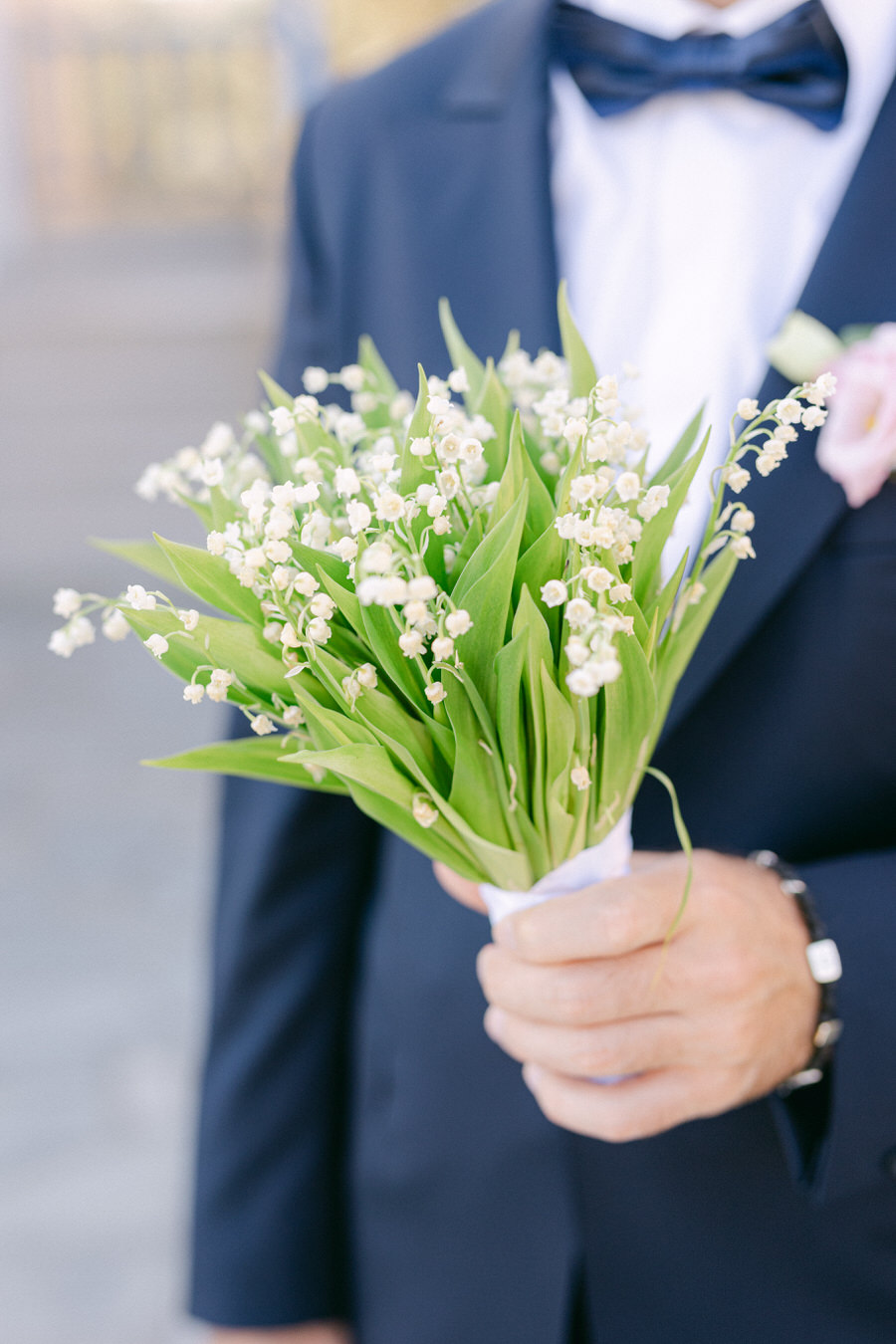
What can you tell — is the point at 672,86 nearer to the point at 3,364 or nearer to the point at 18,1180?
the point at 18,1180

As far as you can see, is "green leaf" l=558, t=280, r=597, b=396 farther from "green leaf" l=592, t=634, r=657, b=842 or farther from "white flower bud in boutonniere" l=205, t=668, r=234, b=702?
"white flower bud in boutonniere" l=205, t=668, r=234, b=702

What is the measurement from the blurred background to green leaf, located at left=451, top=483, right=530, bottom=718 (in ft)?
6.00

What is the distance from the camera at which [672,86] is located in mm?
1108

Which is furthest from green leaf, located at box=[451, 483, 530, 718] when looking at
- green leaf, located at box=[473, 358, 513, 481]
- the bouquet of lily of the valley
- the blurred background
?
the blurred background

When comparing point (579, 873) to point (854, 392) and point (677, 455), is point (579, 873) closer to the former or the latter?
point (677, 455)

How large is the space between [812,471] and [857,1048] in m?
0.44

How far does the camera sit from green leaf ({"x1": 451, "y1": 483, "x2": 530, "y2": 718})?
0.61 metres

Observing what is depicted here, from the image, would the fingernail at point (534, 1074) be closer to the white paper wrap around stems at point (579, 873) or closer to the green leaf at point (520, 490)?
the white paper wrap around stems at point (579, 873)

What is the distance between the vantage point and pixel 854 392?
2.90ft

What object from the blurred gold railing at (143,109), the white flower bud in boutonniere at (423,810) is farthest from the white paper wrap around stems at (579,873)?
the blurred gold railing at (143,109)

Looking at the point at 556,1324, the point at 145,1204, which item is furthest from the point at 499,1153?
the point at 145,1204

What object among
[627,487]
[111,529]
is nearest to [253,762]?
[627,487]

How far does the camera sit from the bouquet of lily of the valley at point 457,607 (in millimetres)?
612

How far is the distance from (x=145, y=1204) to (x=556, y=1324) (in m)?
1.94
